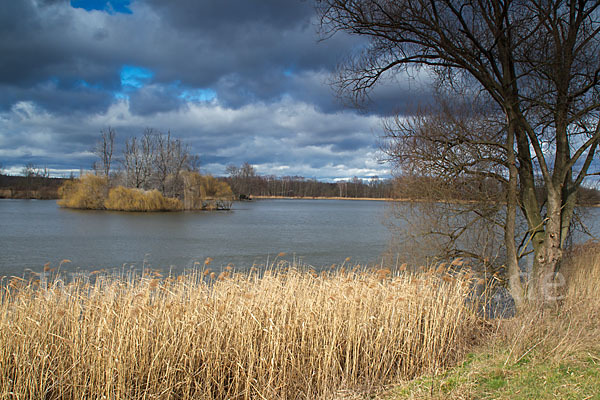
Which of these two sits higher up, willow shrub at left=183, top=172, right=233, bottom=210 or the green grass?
willow shrub at left=183, top=172, right=233, bottom=210

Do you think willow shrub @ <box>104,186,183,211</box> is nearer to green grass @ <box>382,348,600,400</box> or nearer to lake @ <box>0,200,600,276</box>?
lake @ <box>0,200,600,276</box>

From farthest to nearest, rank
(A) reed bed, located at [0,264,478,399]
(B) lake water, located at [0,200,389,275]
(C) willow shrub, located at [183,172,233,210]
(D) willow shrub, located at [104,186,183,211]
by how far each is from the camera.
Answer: (C) willow shrub, located at [183,172,233,210], (D) willow shrub, located at [104,186,183,211], (B) lake water, located at [0,200,389,275], (A) reed bed, located at [0,264,478,399]

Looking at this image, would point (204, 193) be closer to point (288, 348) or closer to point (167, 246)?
point (167, 246)

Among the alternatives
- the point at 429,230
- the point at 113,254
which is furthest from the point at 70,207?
the point at 429,230

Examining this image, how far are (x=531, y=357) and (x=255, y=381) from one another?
2.87 m

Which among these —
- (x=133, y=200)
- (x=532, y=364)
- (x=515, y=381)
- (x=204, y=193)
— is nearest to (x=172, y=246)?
(x=532, y=364)

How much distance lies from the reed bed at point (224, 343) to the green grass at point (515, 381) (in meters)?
0.64

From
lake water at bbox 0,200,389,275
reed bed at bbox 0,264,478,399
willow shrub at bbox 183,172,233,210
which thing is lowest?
lake water at bbox 0,200,389,275

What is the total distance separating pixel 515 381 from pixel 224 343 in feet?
9.58

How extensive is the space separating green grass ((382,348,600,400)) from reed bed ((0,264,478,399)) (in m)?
0.64

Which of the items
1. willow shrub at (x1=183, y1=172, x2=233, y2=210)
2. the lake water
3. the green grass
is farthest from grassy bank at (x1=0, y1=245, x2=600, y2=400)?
willow shrub at (x1=183, y1=172, x2=233, y2=210)

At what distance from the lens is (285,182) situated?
132 metres

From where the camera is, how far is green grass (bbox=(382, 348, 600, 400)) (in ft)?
11.4

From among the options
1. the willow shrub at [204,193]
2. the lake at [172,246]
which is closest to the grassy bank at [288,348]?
the lake at [172,246]
